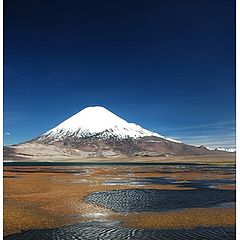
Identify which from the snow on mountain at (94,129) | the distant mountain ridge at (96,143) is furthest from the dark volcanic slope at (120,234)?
the snow on mountain at (94,129)

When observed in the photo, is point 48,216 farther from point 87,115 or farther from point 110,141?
point 87,115

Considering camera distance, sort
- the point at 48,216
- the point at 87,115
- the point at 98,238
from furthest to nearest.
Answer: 1. the point at 87,115
2. the point at 48,216
3. the point at 98,238

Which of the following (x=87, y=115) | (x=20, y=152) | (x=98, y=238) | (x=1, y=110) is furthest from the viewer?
(x=87, y=115)

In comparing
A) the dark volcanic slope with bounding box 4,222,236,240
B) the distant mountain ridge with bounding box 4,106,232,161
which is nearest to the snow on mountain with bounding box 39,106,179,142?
the distant mountain ridge with bounding box 4,106,232,161

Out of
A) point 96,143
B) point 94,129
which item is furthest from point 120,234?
point 94,129

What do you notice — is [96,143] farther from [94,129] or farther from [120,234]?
[120,234]

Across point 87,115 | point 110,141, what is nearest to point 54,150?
point 110,141

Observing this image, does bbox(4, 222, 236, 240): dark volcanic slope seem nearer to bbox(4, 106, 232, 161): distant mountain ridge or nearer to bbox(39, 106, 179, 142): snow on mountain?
bbox(4, 106, 232, 161): distant mountain ridge

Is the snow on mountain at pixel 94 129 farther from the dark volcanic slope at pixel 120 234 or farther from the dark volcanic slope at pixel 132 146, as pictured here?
the dark volcanic slope at pixel 120 234
